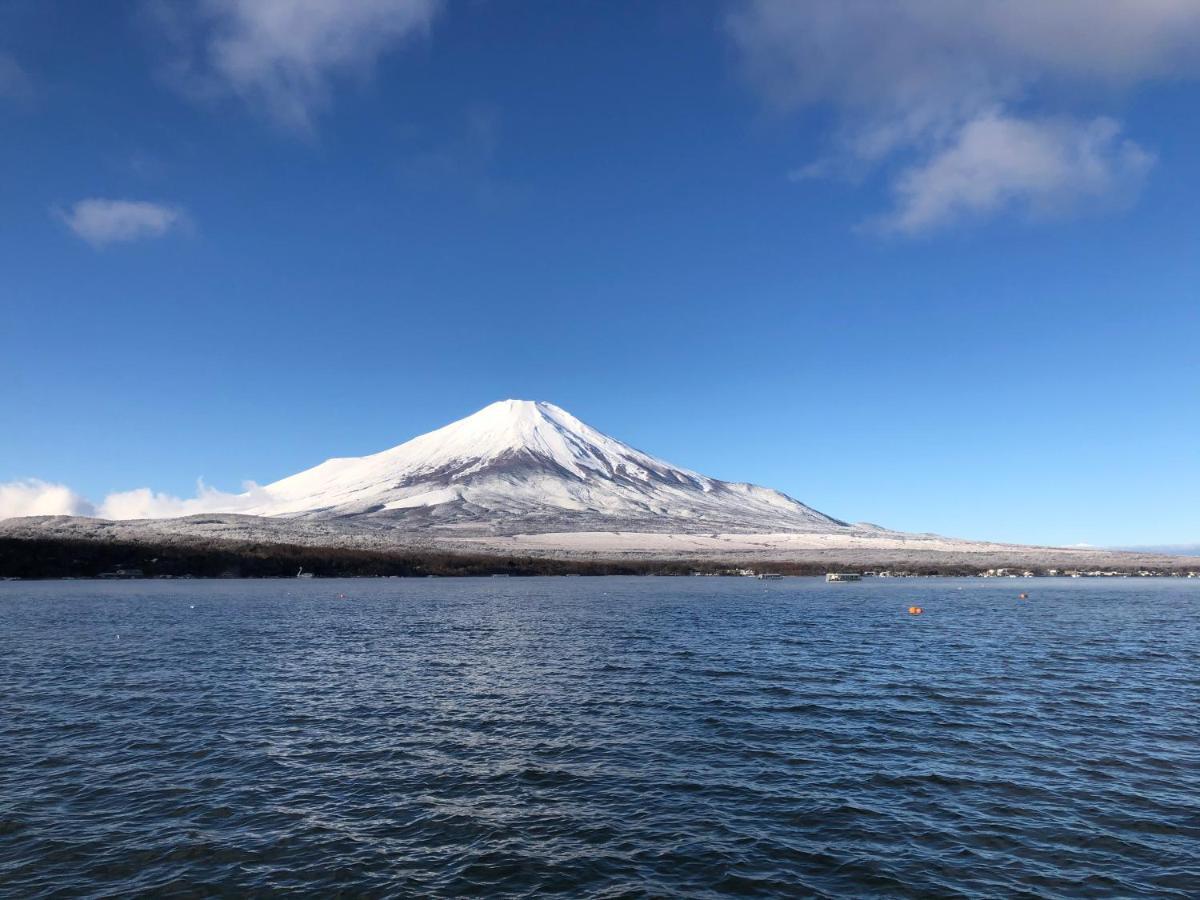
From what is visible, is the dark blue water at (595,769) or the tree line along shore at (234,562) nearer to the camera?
the dark blue water at (595,769)

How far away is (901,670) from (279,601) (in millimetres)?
80020

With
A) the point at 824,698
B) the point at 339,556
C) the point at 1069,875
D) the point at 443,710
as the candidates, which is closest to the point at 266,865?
the point at 443,710

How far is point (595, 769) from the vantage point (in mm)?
23703

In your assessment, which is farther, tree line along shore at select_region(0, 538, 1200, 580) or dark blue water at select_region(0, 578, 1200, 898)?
tree line along shore at select_region(0, 538, 1200, 580)

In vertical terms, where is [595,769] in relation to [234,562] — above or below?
below

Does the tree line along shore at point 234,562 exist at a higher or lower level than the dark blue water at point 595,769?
higher

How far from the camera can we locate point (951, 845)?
18.1 m

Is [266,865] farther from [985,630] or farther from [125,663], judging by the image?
[985,630]

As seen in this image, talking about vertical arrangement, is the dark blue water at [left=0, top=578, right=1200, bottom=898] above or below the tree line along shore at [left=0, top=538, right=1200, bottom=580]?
below

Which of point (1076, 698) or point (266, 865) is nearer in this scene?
point (266, 865)

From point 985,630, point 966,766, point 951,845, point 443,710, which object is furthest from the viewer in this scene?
point 985,630

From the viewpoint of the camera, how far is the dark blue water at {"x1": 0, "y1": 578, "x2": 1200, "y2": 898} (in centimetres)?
1662

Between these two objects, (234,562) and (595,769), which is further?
(234,562)

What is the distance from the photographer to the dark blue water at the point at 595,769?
16.6 meters
